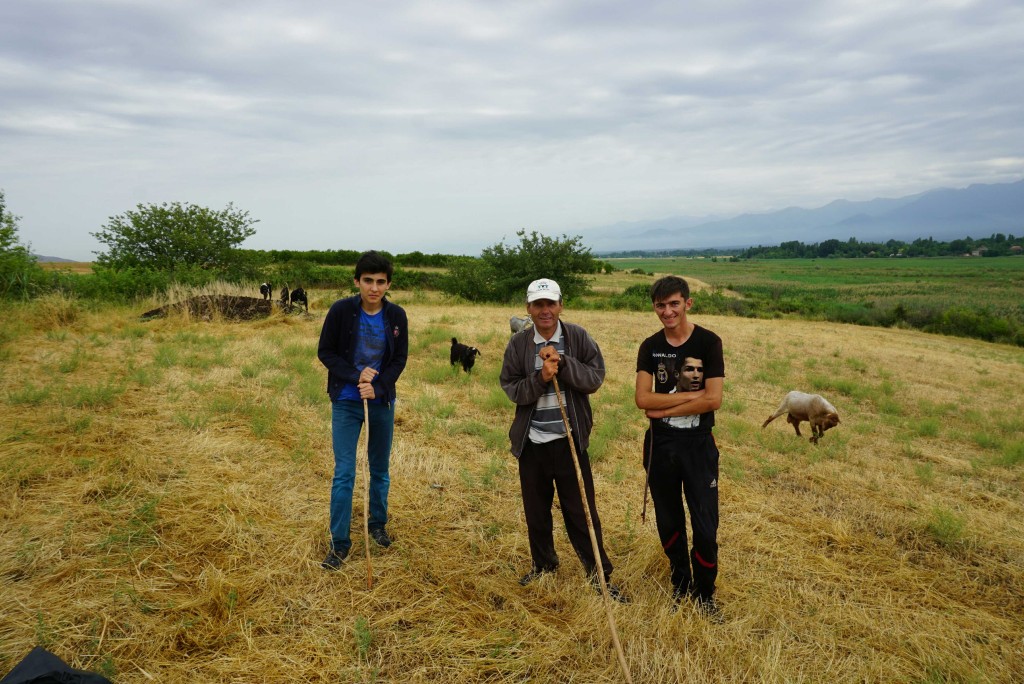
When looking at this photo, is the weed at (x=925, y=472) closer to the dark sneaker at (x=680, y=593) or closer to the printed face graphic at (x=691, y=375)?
the dark sneaker at (x=680, y=593)

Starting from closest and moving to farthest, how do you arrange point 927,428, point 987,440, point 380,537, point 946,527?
1. point 380,537
2. point 946,527
3. point 987,440
4. point 927,428

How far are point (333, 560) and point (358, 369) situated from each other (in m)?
1.33

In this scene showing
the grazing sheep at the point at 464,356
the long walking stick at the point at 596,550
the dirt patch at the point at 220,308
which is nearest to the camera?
the long walking stick at the point at 596,550

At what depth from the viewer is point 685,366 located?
3043 millimetres

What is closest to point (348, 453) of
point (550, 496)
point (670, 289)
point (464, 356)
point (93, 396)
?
point (550, 496)

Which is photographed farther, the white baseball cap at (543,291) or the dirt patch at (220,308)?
the dirt patch at (220,308)

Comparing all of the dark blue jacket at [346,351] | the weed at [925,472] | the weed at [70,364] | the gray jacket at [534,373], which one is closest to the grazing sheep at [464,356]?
the weed at [70,364]

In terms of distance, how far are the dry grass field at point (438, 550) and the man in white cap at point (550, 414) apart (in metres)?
0.51

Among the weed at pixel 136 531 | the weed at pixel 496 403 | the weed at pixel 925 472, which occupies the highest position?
the weed at pixel 136 531

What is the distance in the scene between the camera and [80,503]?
391cm

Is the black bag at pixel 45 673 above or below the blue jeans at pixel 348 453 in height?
below

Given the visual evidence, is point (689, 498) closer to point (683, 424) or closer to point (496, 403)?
point (683, 424)

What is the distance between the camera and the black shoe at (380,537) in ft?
12.5

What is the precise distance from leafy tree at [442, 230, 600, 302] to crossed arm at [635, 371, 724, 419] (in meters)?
24.5
